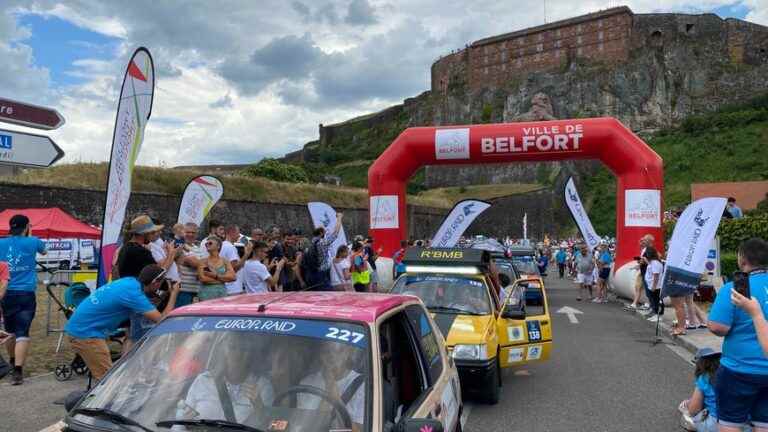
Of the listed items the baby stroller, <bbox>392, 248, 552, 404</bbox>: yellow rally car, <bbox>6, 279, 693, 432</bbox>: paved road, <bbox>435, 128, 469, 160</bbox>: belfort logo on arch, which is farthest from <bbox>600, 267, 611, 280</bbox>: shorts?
the baby stroller

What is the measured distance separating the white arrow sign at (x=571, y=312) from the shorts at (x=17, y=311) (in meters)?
11.0

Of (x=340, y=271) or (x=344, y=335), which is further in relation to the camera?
(x=340, y=271)

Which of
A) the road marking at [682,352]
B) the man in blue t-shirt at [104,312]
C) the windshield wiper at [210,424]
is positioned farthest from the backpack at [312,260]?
the windshield wiper at [210,424]

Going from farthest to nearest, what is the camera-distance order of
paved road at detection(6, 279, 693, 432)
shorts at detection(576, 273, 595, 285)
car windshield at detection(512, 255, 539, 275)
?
shorts at detection(576, 273, 595, 285)
car windshield at detection(512, 255, 539, 275)
paved road at detection(6, 279, 693, 432)

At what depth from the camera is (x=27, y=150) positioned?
7430mm

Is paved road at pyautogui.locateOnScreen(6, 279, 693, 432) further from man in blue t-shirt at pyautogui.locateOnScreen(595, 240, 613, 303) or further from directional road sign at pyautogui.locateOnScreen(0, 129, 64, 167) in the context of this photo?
man in blue t-shirt at pyautogui.locateOnScreen(595, 240, 613, 303)

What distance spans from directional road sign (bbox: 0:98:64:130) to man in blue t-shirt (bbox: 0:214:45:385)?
112 cm

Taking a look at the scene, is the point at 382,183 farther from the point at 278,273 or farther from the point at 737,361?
the point at 737,361

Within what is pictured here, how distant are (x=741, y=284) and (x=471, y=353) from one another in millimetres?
3191

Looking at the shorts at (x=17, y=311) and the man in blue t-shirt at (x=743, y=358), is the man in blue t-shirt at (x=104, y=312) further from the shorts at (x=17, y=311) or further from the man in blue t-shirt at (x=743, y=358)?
the man in blue t-shirt at (x=743, y=358)

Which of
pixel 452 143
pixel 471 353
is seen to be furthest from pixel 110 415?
pixel 452 143

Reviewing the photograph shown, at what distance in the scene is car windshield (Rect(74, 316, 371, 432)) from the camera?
121 inches

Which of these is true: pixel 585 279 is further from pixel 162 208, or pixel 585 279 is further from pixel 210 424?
pixel 210 424

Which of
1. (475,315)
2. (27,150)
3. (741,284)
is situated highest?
(27,150)
